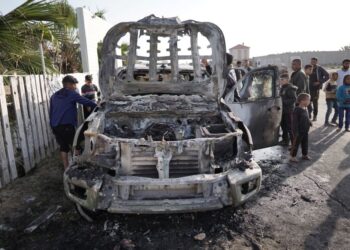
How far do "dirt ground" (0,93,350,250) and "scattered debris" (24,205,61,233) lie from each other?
0.04m

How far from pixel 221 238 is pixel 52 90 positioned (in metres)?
4.84

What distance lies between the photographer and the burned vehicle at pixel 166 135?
304 cm

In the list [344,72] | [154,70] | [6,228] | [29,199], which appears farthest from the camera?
[344,72]

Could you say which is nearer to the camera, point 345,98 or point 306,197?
point 306,197

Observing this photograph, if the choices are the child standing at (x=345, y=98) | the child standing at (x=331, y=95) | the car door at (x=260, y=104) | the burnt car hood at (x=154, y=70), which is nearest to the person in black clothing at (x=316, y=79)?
the child standing at (x=331, y=95)

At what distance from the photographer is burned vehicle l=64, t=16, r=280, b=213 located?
304 cm

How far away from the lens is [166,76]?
5.08 m

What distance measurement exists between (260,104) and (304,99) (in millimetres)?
758

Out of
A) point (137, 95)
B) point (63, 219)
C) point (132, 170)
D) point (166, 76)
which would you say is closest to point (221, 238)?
point (132, 170)

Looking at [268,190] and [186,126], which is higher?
[186,126]

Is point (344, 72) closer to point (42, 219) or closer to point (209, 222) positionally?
point (209, 222)

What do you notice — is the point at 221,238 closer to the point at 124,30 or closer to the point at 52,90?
the point at 124,30

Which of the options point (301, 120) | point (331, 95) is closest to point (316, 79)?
point (331, 95)

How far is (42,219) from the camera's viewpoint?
141 inches
